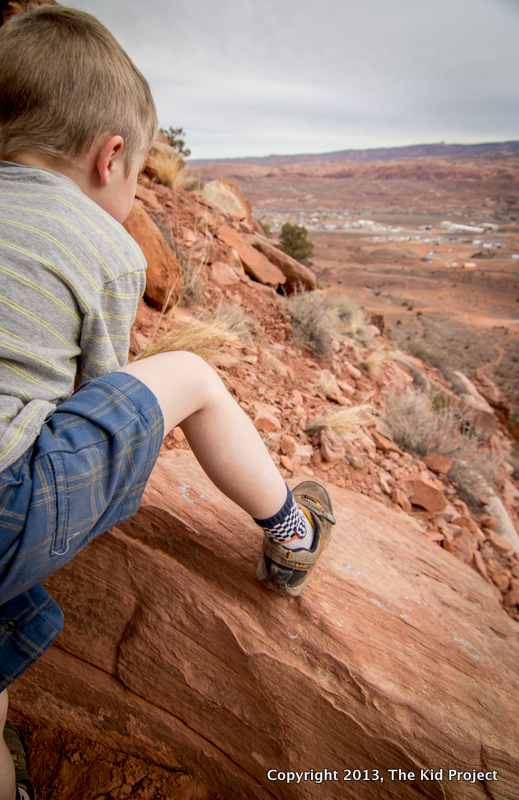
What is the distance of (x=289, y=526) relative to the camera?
1108 mm

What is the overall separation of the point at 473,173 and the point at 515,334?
65.5 meters

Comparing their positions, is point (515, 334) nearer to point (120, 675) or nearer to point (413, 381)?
point (413, 381)

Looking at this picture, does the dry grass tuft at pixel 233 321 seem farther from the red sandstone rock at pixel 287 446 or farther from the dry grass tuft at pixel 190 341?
the red sandstone rock at pixel 287 446

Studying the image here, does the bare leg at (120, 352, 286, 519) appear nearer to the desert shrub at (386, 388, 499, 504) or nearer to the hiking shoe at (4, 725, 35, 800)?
the hiking shoe at (4, 725, 35, 800)

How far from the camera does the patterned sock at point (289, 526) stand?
3.52 ft

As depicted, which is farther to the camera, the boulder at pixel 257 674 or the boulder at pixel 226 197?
the boulder at pixel 226 197

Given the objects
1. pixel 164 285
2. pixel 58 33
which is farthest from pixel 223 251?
pixel 58 33

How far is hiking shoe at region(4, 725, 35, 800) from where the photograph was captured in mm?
1053

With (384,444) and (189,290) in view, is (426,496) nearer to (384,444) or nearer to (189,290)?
(384,444)

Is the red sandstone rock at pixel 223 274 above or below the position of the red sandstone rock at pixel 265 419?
above

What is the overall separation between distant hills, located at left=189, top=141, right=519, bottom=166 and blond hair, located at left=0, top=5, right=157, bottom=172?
358 feet

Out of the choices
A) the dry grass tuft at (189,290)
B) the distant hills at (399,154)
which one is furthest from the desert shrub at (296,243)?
the distant hills at (399,154)

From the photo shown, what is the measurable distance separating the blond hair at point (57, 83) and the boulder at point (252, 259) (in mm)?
4281

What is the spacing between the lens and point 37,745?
1230 millimetres
